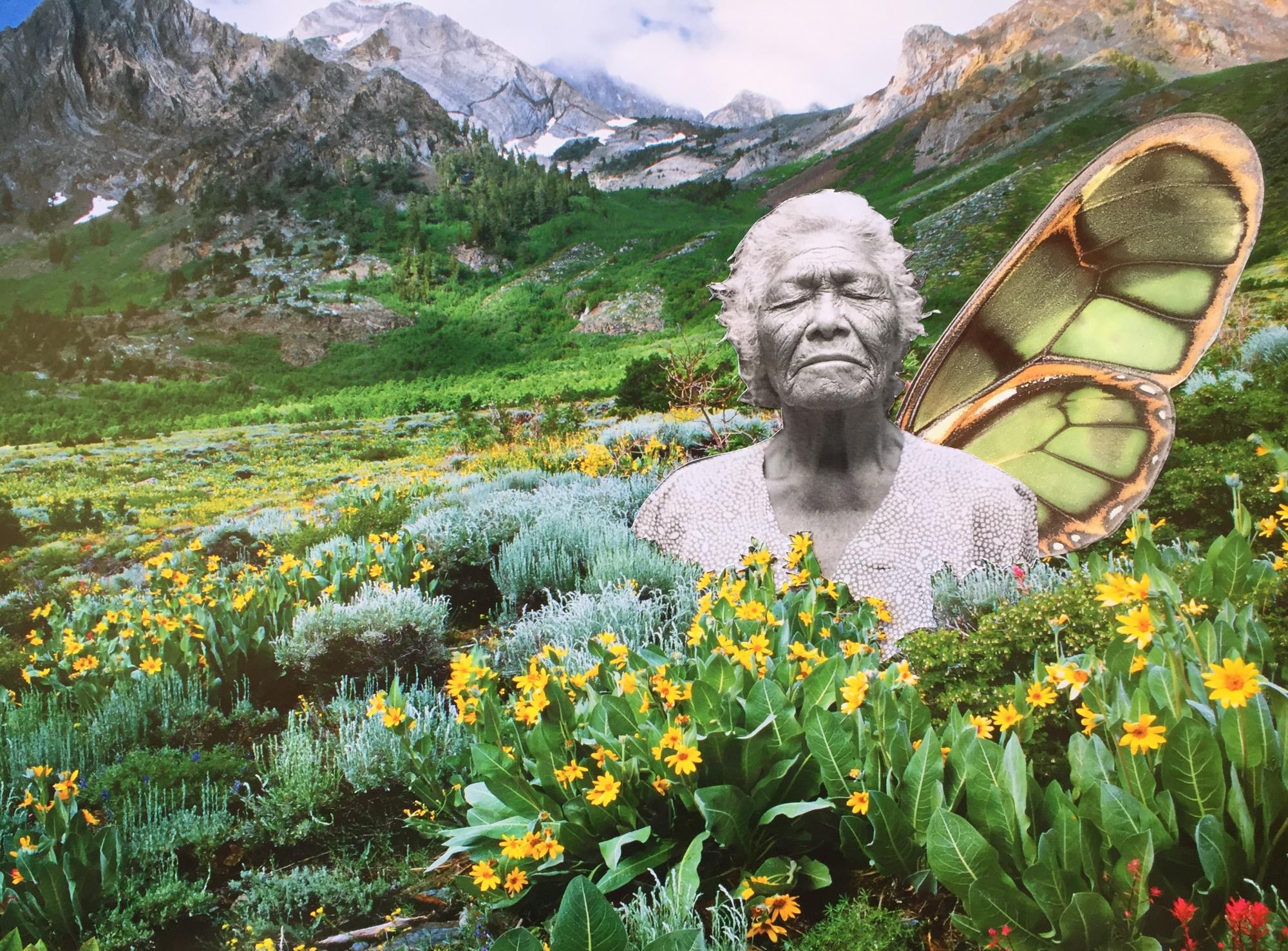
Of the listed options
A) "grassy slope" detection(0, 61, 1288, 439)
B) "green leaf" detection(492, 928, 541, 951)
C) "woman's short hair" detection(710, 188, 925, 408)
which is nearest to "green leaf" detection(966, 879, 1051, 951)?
"green leaf" detection(492, 928, 541, 951)

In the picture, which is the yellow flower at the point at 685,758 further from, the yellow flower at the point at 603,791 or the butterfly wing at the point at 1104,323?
the butterfly wing at the point at 1104,323

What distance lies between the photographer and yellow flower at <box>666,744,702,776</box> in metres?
1.36

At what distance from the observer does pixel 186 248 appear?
347cm

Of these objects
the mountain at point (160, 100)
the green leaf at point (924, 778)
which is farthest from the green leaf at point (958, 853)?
the mountain at point (160, 100)

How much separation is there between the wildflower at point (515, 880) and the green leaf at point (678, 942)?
1.29ft

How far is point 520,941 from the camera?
3.36 ft

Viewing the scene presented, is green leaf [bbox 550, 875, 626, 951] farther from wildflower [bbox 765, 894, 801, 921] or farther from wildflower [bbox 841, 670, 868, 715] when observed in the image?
wildflower [bbox 841, 670, 868, 715]

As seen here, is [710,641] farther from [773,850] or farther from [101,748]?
[101,748]

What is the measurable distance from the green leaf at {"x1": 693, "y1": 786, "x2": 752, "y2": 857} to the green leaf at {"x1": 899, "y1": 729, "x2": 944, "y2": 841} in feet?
0.95

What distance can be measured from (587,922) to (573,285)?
3346 mm

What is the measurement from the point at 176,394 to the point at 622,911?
2888 mm

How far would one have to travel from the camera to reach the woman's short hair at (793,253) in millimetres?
2312

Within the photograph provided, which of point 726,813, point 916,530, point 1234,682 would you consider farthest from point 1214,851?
point 916,530

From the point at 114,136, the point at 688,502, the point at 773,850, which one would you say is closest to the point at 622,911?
the point at 773,850
